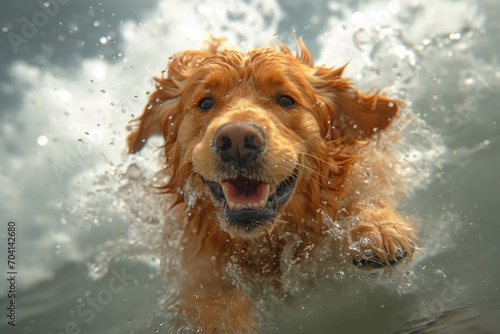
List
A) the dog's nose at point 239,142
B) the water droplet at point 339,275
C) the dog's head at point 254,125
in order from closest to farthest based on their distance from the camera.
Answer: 1. the dog's nose at point 239,142
2. the dog's head at point 254,125
3. the water droplet at point 339,275

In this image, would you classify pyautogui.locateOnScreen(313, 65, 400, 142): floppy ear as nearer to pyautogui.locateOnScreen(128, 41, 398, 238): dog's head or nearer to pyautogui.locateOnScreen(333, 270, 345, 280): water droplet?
pyautogui.locateOnScreen(128, 41, 398, 238): dog's head

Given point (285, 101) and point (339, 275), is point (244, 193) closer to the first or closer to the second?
point (285, 101)

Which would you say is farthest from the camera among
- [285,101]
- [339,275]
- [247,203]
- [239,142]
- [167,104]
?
[167,104]

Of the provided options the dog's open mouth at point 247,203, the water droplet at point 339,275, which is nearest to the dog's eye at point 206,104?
the dog's open mouth at point 247,203

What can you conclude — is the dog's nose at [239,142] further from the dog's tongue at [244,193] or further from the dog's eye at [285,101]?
the dog's eye at [285,101]

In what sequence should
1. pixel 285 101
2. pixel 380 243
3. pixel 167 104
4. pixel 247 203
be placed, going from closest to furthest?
pixel 247 203
pixel 380 243
pixel 285 101
pixel 167 104

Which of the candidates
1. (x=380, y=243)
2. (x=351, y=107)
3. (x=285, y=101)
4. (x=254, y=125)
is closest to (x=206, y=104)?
(x=285, y=101)
